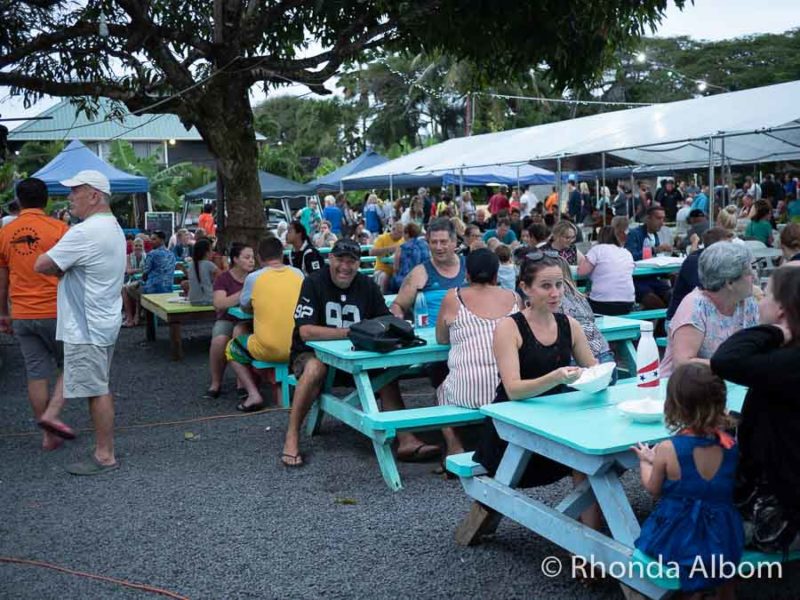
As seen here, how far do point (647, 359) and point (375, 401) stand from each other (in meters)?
2.16

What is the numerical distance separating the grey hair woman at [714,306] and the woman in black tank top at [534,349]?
45 centimetres

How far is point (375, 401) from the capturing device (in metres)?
5.51

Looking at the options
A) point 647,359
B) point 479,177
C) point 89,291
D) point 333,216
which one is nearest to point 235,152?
point 89,291

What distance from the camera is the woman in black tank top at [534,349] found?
12.7ft

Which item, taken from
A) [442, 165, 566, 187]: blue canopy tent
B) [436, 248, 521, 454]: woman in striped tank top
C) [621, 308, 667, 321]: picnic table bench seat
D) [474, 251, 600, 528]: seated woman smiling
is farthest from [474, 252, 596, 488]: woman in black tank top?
[442, 165, 566, 187]: blue canopy tent

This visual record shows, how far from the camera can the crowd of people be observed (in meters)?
2.92

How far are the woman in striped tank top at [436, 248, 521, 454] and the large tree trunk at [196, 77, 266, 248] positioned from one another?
4.87m

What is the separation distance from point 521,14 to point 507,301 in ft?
13.4

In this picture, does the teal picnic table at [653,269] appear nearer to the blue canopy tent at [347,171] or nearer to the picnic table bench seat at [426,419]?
the picnic table bench seat at [426,419]

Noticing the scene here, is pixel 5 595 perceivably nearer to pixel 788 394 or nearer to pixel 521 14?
pixel 788 394

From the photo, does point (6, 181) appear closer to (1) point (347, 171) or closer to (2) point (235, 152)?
(1) point (347, 171)

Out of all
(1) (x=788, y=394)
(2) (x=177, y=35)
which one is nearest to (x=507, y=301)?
(1) (x=788, y=394)

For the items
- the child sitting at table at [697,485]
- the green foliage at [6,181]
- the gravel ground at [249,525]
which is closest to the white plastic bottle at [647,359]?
the child sitting at table at [697,485]

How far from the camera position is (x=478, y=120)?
43.5 m
